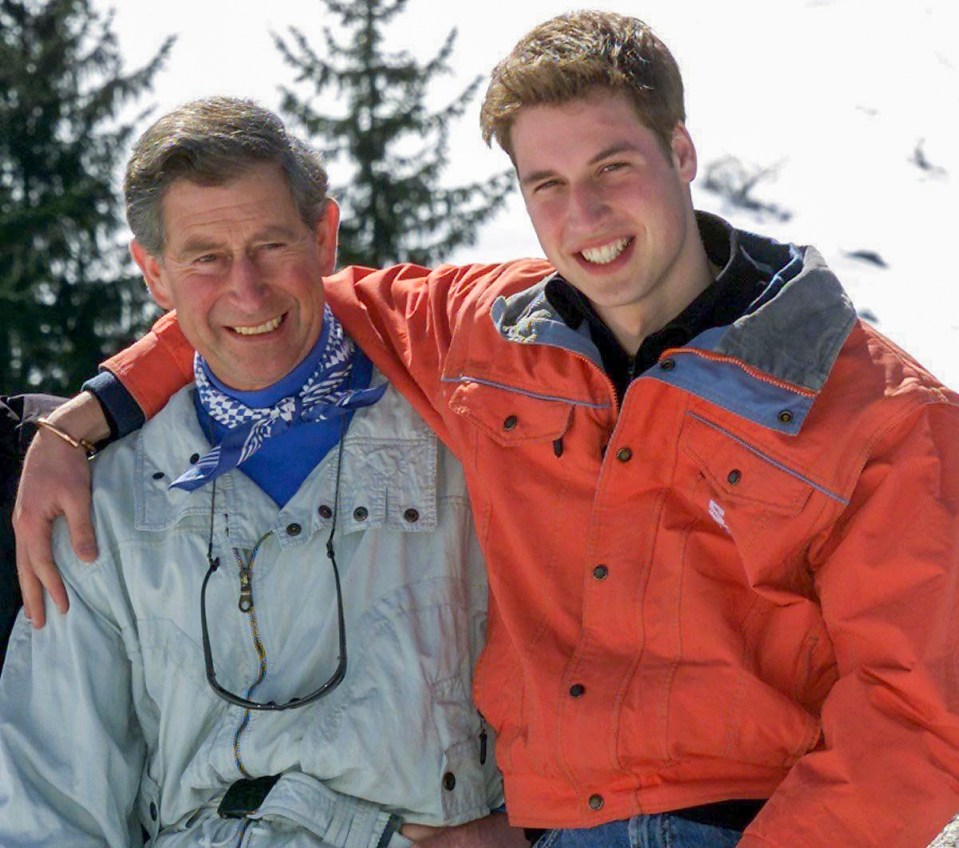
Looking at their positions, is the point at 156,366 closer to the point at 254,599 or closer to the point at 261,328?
the point at 261,328

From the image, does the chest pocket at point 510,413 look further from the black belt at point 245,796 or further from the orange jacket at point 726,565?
the black belt at point 245,796

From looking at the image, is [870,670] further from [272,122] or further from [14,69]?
[14,69]

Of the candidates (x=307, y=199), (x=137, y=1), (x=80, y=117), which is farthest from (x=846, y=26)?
(x=307, y=199)

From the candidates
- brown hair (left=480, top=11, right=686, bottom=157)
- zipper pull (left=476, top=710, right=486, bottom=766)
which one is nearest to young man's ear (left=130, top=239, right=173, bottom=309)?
brown hair (left=480, top=11, right=686, bottom=157)

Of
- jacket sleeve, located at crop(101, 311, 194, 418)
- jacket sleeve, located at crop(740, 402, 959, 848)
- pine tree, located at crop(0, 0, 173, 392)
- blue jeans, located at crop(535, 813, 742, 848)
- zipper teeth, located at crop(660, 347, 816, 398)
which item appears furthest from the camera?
pine tree, located at crop(0, 0, 173, 392)

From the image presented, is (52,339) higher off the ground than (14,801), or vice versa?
(52,339)

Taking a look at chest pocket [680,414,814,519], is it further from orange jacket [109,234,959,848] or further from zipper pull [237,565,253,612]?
zipper pull [237,565,253,612]

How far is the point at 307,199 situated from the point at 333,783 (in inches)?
53.4

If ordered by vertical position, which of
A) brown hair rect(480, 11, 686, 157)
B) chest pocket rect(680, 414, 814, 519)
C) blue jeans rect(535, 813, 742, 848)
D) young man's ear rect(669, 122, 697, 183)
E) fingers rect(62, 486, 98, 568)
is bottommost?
blue jeans rect(535, 813, 742, 848)

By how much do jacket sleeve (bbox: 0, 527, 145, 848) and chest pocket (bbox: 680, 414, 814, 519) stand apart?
4.68ft

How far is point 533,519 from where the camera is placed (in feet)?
9.63

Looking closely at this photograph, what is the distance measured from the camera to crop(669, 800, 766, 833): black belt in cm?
276

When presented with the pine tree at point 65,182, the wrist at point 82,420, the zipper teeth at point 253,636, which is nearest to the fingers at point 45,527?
the wrist at point 82,420

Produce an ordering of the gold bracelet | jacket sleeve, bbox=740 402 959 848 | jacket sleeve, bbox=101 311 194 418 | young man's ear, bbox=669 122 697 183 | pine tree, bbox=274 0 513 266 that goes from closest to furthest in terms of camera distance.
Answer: jacket sleeve, bbox=740 402 959 848
young man's ear, bbox=669 122 697 183
the gold bracelet
jacket sleeve, bbox=101 311 194 418
pine tree, bbox=274 0 513 266
